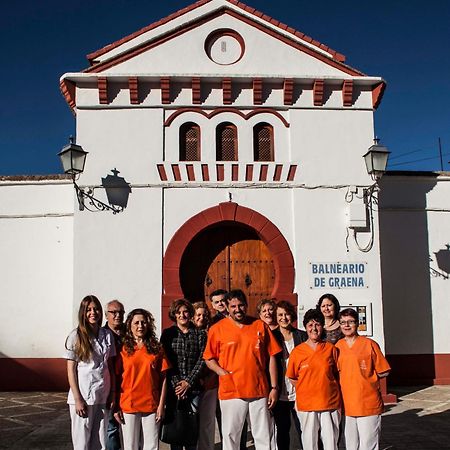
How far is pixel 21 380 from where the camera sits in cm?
1073

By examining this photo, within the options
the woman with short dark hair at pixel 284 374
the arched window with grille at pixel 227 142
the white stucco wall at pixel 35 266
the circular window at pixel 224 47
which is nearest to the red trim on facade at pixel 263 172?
the arched window with grille at pixel 227 142

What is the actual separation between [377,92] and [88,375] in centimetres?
759

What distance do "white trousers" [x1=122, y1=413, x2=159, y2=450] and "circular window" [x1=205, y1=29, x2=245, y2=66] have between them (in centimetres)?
703

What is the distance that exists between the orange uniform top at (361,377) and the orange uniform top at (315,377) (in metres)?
0.10

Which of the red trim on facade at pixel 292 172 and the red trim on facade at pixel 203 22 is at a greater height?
the red trim on facade at pixel 203 22

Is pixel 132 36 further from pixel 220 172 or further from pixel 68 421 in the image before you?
pixel 68 421

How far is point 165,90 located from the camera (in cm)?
1016

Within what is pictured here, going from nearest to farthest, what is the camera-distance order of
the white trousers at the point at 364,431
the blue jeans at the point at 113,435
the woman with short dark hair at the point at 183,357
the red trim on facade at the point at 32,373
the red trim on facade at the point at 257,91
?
the white trousers at the point at 364,431, the woman with short dark hair at the point at 183,357, the blue jeans at the point at 113,435, the red trim on facade at the point at 257,91, the red trim on facade at the point at 32,373

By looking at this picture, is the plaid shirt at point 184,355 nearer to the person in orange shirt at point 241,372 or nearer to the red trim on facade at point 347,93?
the person in orange shirt at point 241,372

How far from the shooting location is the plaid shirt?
5.55 meters

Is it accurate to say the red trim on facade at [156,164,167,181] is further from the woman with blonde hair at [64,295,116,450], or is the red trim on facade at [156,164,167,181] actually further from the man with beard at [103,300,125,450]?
the woman with blonde hair at [64,295,116,450]

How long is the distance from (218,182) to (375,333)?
3.80 m

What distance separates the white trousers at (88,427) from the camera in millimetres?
5215

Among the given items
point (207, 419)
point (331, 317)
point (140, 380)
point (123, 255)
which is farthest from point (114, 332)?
point (123, 255)
